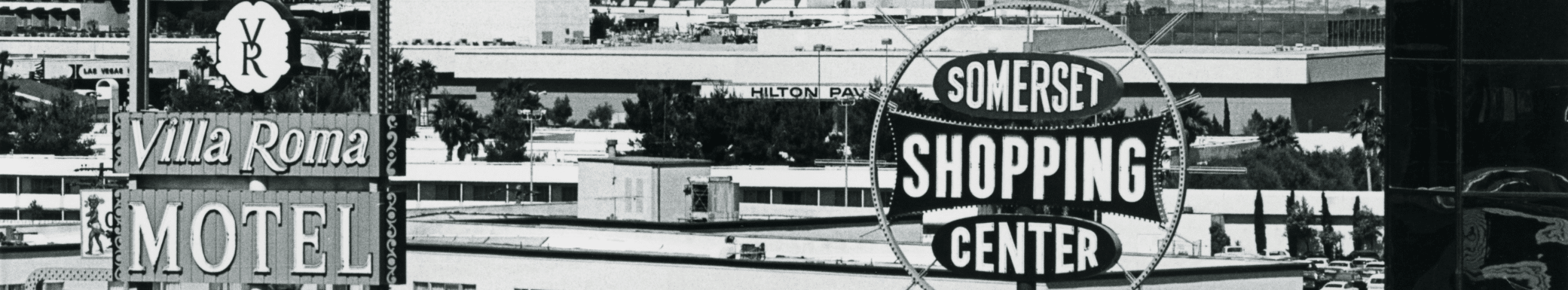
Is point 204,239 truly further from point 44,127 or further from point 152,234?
point 44,127

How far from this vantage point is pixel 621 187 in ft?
213

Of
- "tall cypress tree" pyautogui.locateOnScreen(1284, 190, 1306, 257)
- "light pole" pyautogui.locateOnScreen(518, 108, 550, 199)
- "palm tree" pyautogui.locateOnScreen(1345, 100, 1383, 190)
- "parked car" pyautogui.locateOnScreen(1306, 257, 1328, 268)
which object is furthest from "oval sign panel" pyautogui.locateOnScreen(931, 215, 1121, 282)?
"palm tree" pyautogui.locateOnScreen(1345, 100, 1383, 190)

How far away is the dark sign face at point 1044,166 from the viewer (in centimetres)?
3375

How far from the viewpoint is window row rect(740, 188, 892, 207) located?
383 ft

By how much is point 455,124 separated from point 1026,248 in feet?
386

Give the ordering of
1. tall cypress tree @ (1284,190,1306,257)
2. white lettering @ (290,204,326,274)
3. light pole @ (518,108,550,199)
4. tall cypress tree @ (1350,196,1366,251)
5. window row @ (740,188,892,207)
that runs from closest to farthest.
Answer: white lettering @ (290,204,326,274)
tall cypress tree @ (1284,190,1306,257)
tall cypress tree @ (1350,196,1366,251)
window row @ (740,188,892,207)
light pole @ (518,108,550,199)

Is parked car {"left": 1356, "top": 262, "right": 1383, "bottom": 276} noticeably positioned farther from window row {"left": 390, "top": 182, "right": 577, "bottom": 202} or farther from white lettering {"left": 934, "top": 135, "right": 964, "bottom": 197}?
white lettering {"left": 934, "top": 135, "right": 964, "bottom": 197}

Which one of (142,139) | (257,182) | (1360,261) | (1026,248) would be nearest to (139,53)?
(142,139)

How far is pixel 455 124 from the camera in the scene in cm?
14925

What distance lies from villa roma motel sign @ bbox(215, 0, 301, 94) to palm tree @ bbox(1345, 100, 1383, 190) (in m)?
99.1

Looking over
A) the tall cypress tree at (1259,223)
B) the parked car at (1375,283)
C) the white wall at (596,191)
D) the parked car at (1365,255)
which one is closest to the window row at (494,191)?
the tall cypress tree at (1259,223)

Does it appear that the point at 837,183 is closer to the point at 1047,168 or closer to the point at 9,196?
the point at 9,196

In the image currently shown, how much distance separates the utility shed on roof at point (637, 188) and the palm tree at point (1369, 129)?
70.7 meters

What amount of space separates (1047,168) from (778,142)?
119715mm
